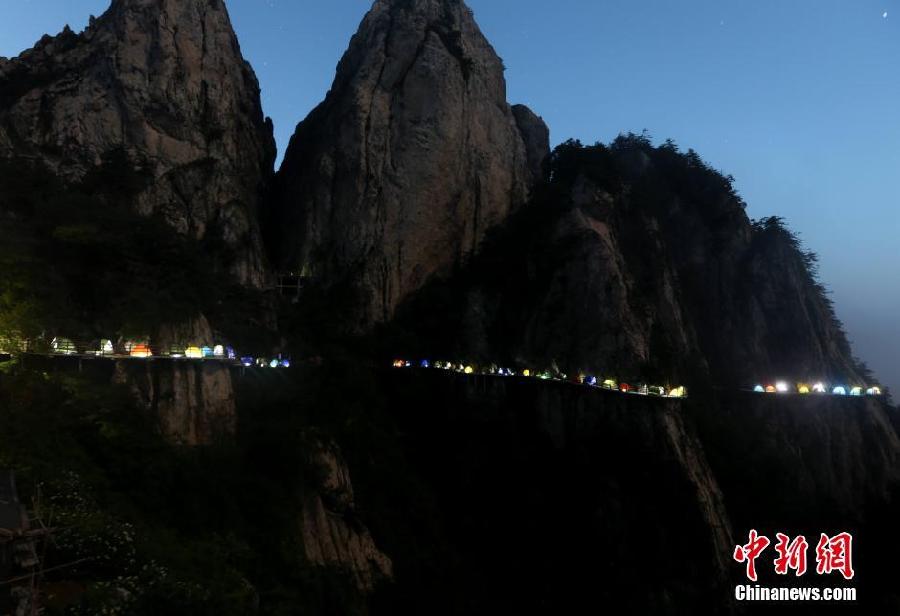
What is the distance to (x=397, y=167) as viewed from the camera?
177ft

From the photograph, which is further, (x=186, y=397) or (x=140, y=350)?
(x=186, y=397)

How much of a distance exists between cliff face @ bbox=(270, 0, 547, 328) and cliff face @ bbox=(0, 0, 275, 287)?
6.90 meters

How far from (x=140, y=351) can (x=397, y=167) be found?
115ft

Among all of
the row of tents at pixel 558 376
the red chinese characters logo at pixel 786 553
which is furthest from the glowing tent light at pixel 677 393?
the red chinese characters logo at pixel 786 553

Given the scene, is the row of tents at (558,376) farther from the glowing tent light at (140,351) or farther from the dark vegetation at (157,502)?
the glowing tent light at (140,351)

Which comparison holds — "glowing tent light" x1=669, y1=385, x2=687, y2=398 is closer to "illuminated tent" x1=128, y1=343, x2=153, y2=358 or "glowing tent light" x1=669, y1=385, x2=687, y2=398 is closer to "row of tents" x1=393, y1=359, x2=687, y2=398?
"row of tents" x1=393, y1=359, x2=687, y2=398

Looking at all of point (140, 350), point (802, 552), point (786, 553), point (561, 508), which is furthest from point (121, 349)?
point (802, 552)

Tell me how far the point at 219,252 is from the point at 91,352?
2318 centimetres

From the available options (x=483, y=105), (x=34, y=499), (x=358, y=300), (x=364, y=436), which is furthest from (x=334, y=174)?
(x=34, y=499)

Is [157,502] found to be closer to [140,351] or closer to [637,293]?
[140,351]

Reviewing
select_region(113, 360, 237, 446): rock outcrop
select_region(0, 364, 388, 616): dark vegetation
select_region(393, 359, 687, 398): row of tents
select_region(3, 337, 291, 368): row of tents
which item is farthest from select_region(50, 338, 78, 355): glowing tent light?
select_region(393, 359, 687, 398): row of tents

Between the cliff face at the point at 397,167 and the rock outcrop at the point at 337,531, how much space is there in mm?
21879

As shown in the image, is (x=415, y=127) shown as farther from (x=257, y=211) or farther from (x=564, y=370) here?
(x=564, y=370)

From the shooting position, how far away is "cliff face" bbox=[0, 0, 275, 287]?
39.9m
